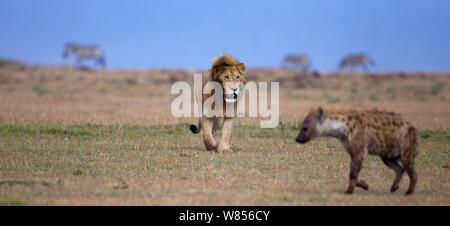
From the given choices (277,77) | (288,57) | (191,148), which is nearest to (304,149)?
(191,148)

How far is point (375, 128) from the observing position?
29.0 feet

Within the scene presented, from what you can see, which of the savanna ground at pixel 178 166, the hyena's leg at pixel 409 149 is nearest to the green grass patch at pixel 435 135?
the savanna ground at pixel 178 166

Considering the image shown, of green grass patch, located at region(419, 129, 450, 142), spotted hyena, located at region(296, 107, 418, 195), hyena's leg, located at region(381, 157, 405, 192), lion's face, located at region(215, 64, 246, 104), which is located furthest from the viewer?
green grass patch, located at region(419, 129, 450, 142)

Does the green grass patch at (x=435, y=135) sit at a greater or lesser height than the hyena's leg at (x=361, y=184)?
greater

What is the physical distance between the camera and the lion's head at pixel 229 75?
1274 centimetres

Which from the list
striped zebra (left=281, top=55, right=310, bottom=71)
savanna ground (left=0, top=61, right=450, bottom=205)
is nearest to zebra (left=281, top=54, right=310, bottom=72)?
striped zebra (left=281, top=55, right=310, bottom=71)

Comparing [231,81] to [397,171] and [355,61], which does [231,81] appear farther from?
[355,61]

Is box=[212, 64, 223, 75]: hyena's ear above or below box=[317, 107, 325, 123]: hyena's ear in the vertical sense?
above

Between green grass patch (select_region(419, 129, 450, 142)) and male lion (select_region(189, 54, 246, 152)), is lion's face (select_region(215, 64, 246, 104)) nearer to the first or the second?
male lion (select_region(189, 54, 246, 152))

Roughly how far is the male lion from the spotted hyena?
394cm

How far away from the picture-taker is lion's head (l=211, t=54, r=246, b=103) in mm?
12742

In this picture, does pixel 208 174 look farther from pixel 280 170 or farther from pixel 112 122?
pixel 112 122

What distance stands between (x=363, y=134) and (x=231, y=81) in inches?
178

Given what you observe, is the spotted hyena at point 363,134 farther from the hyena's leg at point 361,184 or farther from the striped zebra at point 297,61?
the striped zebra at point 297,61
